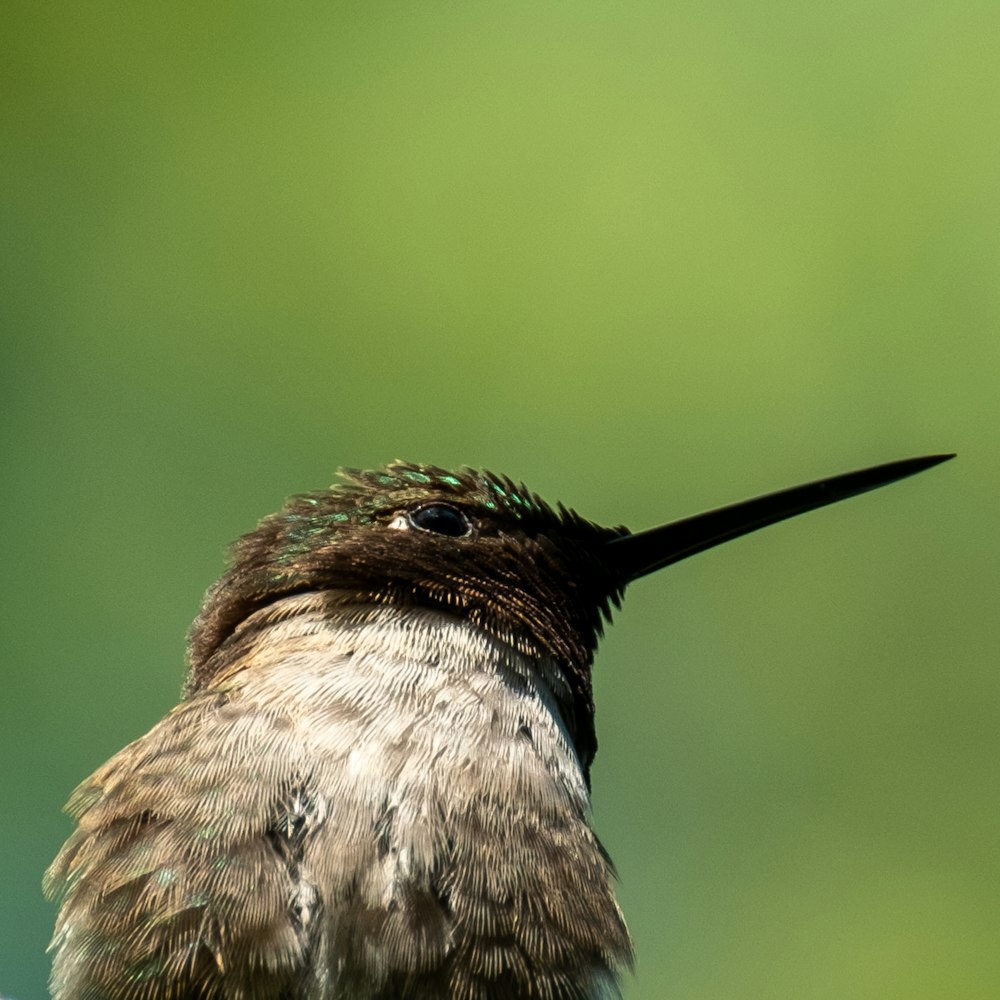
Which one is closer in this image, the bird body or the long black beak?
the bird body

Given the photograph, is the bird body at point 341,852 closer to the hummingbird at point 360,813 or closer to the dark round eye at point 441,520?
the hummingbird at point 360,813

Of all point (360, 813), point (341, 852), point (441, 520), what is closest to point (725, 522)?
point (441, 520)

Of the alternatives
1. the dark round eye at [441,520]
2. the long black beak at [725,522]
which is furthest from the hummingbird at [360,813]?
the long black beak at [725,522]

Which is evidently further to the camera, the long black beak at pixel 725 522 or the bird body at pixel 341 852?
the long black beak at pixel 725 522

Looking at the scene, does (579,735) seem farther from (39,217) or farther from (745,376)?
(39,217)

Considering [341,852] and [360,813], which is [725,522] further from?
[341,852]

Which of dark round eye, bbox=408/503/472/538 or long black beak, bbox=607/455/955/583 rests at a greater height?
dark round eye, bbox=408/503/472/538

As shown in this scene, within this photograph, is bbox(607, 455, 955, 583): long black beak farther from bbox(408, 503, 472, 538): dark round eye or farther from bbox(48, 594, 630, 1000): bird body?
bbox(48, 594, 630, 1000): bird body

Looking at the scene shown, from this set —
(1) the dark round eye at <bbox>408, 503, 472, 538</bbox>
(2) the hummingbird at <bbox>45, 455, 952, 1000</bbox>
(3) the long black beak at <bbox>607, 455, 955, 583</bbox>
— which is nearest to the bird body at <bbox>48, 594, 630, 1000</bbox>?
(2) the hummingbird at <bbox>45, 455, 952, 1000</bbox>
